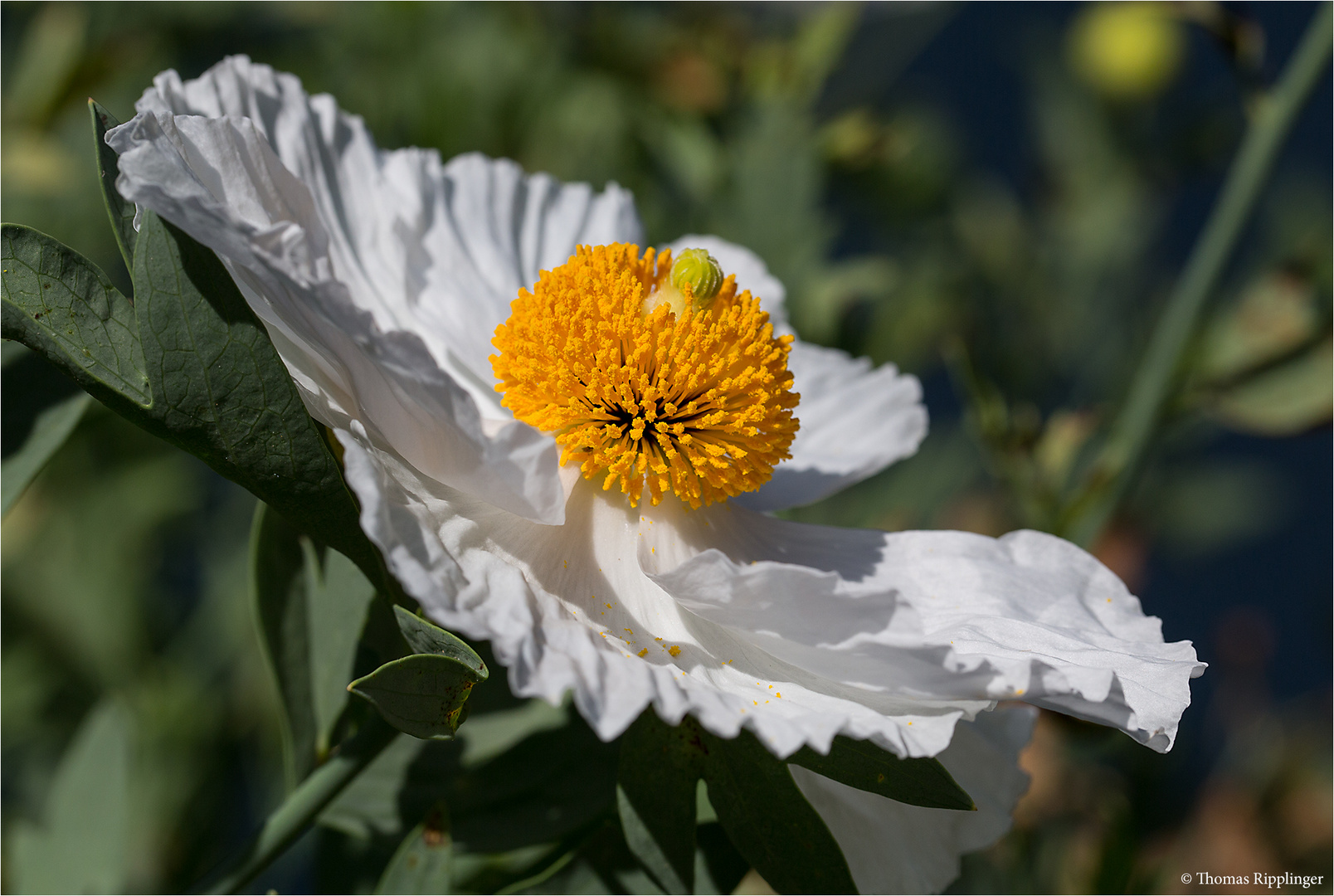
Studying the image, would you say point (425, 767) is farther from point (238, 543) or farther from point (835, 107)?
point (835, 107)

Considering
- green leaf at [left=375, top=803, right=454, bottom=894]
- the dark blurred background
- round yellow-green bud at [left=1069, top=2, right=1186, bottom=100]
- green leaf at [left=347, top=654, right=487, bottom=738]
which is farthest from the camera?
round yellow-green bud at [left=1069, top=2, right=1186, bottom=100]

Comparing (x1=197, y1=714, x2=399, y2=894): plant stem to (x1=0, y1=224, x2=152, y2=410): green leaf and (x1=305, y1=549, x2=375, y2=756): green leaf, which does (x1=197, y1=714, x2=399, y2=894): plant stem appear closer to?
(x1=305, y1=549, x2=375, y2=756): green leaf

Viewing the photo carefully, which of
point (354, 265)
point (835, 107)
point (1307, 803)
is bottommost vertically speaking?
point (1307, 803)

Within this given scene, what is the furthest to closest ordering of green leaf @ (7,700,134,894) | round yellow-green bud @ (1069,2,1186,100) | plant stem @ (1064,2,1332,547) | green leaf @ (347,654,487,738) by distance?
1. round yellow-green bud @ (1069,2,1186,100)
2. plant stem @ (1064,2,1332,547)
3. green leaf @ (7,700,134,894)
4. green leaf @ (347,654,487,738)

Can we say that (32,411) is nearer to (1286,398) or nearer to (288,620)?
(288,620)

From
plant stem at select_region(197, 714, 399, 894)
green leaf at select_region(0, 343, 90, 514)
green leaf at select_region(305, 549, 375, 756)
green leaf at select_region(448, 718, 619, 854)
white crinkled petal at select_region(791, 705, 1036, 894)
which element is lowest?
white crinkled petal at select_region(791, 705, 1036, 894)

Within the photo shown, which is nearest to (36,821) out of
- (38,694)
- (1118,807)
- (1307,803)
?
(38,694)

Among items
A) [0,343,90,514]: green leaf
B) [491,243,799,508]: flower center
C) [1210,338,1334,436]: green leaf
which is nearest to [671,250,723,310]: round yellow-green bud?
[491,243,799,508]: flower center
